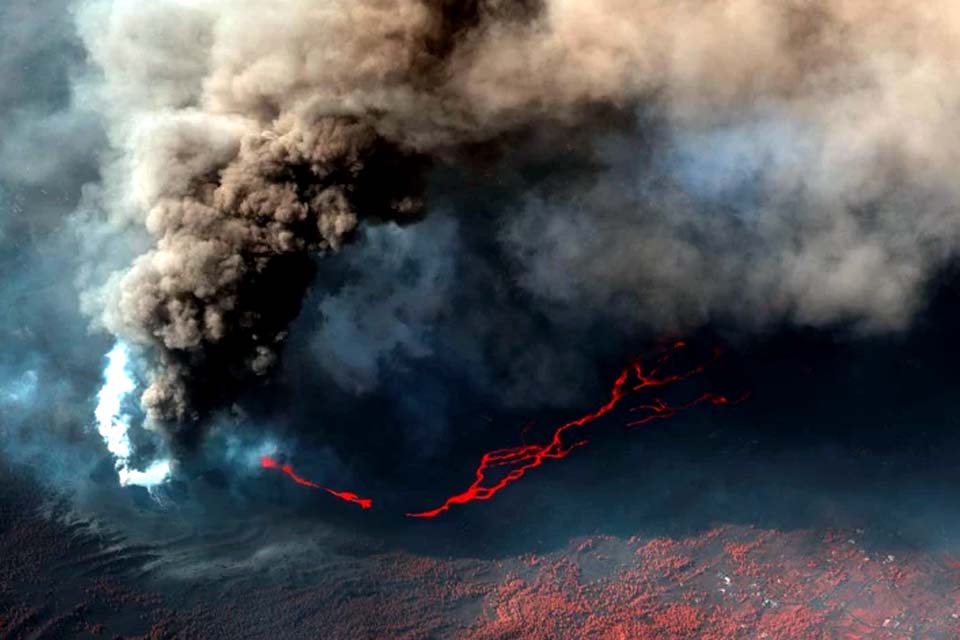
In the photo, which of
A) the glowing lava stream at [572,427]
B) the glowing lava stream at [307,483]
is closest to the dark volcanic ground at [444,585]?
the glowing lava stream at [307,483]

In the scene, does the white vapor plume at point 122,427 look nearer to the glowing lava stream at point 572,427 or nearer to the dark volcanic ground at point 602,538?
the dark volcanic ground at point 602,538

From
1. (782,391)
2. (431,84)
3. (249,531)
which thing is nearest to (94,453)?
(249,531)

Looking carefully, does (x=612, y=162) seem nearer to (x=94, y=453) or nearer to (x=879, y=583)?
(x=879, y=583)

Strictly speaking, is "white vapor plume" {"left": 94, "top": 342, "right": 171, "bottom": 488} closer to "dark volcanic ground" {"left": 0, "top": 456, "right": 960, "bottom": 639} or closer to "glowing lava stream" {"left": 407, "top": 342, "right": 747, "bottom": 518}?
"dark volcanic ground" {"left": 0, "top": 456, "right": 960, "bottom": 639}

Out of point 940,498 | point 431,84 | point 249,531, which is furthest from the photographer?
point 940,498

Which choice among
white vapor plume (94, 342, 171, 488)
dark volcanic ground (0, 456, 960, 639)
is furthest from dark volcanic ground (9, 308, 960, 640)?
white vapor plume (94, 342, 171, 488)
